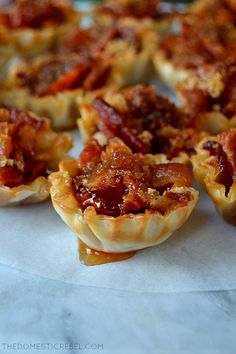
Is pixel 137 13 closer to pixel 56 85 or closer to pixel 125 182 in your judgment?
pixel 56 85

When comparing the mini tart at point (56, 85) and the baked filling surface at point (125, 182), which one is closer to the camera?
the baked filling surface at point (125, 182)

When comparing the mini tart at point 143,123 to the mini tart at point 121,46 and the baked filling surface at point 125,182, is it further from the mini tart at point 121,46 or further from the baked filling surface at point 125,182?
the mini tart at point 121,46

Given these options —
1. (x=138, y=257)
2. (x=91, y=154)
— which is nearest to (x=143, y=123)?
(x=91, y=154)

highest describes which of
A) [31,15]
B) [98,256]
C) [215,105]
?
[215,105]

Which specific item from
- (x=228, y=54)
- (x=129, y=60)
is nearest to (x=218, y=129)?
(x=228, y=54)

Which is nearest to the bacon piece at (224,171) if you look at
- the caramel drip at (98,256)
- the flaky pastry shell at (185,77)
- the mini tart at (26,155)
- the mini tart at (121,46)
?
the caramel drip at (98,256)

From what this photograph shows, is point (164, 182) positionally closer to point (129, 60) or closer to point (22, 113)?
point (22, 113)
